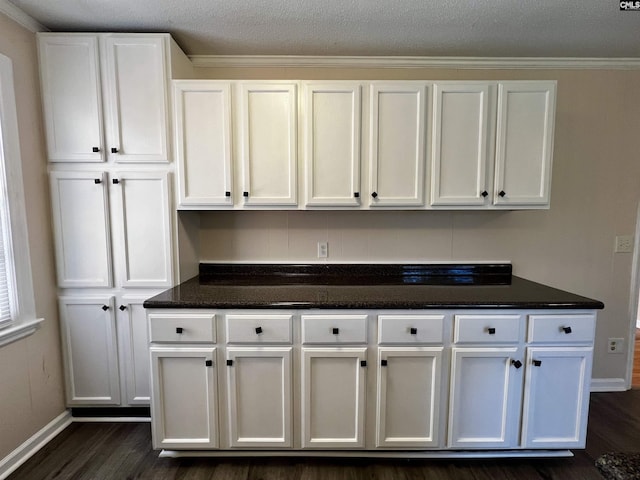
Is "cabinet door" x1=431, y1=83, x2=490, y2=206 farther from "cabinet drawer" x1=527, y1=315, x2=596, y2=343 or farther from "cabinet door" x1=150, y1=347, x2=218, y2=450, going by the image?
"cabinet door" x1=150, y1=347, x2=218, y2=450

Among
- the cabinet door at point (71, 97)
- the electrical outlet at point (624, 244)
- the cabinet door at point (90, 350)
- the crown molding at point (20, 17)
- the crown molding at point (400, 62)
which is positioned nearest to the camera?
the crown molding at point (20, 17)

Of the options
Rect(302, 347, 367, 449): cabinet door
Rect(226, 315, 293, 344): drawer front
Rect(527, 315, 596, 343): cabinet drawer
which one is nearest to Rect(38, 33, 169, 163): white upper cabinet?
Rect(226, 315, 293, 344): drawer front

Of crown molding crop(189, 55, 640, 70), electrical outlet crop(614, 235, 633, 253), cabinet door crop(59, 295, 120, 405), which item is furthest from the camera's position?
electrical outlet crop(614, 235, 633, 253)

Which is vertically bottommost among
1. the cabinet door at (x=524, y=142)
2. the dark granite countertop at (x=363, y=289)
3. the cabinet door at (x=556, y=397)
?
the cabinet door at (x=556, y=397)

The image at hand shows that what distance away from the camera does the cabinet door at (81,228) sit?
1.87 m

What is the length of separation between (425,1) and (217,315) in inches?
79.9

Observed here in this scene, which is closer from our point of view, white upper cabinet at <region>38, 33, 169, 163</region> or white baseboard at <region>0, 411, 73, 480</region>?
white baseboard at <region>0, 411, 73, 480</region>

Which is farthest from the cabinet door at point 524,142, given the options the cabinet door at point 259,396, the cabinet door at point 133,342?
the cabinet door at point 133,342

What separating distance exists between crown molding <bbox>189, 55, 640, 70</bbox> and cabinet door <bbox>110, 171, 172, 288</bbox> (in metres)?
1.00

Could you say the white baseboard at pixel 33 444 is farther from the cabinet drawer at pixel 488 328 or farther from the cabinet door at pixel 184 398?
the cabinet drawer at pixel 488 328

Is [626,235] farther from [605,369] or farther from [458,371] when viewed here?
[458,371]

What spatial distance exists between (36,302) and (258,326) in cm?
140

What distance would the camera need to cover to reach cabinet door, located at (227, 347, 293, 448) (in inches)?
65.3

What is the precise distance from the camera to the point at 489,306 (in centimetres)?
162
